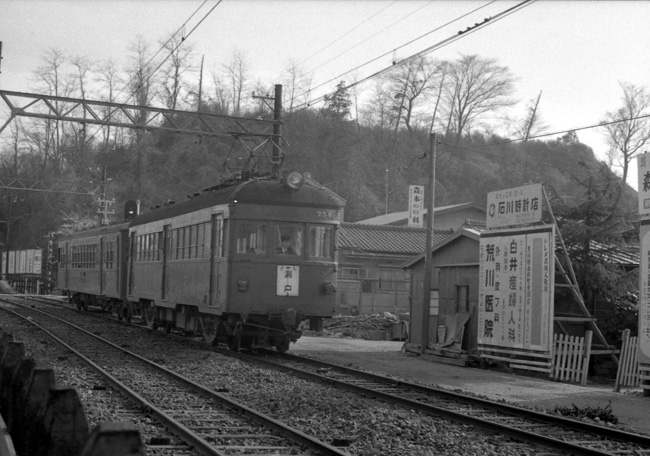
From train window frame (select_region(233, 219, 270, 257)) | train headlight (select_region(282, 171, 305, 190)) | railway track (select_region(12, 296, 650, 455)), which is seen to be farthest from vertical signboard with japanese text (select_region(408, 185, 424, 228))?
railway track (select_region(12, 296, 650, 455))

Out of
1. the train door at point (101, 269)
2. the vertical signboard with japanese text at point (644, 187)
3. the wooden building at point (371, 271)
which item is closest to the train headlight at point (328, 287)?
the vertical signboard with japanese text at point (644, 187)

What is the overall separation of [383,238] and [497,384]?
23.0 m

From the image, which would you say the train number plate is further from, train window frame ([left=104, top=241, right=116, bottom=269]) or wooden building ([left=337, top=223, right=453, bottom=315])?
wooden building ([left=337, top=223, right=453, bottom=315])

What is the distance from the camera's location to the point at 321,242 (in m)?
15.8

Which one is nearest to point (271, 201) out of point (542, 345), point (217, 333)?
point (217, 333)

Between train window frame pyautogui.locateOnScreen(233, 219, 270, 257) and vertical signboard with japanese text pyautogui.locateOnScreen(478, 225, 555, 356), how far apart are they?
4.63 metres

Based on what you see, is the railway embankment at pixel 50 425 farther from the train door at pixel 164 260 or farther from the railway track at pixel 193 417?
the train door at pixel 164 260

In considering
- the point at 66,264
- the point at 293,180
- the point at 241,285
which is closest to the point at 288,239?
the point at 293,180

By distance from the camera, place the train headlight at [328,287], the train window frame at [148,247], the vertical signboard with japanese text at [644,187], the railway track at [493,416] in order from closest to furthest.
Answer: the railway track at [493,416], the vertical signboard with japanese text at [644,187], the train headlight at [328,287], the train window frame at [148,247]

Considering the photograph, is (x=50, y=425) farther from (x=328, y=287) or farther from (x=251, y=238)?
(x=328, y=287)

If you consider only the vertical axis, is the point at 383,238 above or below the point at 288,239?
above

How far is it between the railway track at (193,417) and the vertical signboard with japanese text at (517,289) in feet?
21.9

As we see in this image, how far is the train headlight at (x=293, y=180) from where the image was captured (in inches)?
616

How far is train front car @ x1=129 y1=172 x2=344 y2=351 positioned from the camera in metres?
15.2
